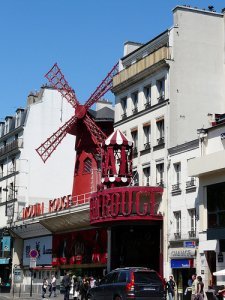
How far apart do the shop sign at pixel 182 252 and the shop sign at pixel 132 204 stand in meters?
2.46

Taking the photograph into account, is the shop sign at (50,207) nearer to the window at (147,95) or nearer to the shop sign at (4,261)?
the shop sign at (4,261)

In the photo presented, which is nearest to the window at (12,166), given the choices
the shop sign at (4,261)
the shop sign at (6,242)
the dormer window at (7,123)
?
the dormer window at (7,123)

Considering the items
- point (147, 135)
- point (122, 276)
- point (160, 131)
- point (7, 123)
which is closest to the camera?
point (122, 276)

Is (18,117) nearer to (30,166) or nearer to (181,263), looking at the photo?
(30,166)

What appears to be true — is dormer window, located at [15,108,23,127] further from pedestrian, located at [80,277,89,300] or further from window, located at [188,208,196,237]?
window, located at [188,208,196,237]

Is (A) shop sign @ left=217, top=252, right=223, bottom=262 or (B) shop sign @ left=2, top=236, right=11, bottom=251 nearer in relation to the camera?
(A) shop sign @ left=217, top=252, right=223, bottom=262

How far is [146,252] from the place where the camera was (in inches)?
1757

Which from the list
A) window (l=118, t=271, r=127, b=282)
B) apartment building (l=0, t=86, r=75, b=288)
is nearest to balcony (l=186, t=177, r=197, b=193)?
window (l=118, t=271, r=127, b=282)

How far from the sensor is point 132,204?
40438 millimetres

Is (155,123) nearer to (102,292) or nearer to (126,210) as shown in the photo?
(126,210)

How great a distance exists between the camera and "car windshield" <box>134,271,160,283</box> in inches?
1045

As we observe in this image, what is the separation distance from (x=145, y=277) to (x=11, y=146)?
4246 centimetres

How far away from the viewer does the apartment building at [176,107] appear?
39.1m

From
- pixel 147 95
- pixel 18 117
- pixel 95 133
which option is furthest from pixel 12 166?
pixel 147 95
